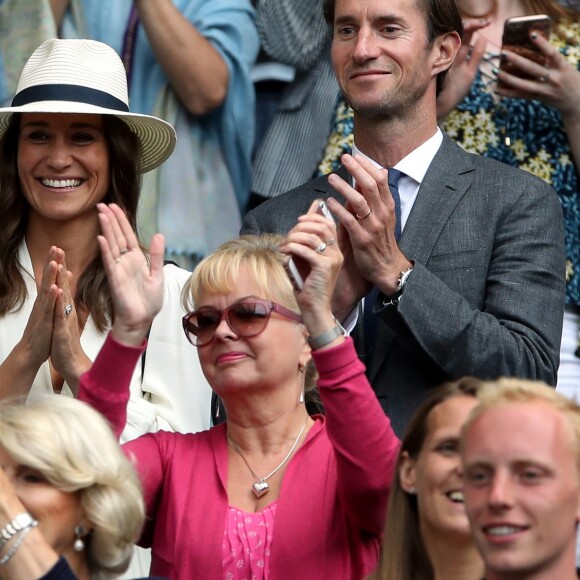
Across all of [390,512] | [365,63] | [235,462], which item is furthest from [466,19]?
[390,512]

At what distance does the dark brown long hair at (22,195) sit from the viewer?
4.80 metres

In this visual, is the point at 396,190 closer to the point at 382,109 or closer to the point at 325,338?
the point at 382,109

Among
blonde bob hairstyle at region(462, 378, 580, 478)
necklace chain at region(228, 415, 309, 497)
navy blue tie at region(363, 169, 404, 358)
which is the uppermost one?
blonde bob hairstyle at region(462, 378, 580, 478)

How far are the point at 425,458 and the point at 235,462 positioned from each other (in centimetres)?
73

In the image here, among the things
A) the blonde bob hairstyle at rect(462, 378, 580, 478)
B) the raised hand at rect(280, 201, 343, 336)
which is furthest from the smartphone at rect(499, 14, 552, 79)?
the blonde bob hairstyle at rect(462, 378, 580, 478)

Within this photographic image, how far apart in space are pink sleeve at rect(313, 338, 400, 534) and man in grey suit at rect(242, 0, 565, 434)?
572mm

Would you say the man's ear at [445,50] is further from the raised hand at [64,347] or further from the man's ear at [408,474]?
the man's ear at [408,474]

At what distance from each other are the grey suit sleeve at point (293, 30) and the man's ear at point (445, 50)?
3.24ft

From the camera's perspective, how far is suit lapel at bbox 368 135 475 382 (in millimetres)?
4551

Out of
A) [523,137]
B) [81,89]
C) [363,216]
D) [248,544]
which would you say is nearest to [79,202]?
[81,89]

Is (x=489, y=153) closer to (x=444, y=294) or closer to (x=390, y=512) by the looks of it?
(x=444, y=294)

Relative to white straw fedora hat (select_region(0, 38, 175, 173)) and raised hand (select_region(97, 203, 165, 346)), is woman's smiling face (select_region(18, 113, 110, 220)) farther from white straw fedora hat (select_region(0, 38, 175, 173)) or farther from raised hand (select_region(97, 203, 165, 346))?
raised hand (select_region(97, 203, 165, 346))

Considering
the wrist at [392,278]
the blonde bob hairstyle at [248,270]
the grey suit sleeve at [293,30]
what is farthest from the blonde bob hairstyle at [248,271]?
the grey suit sleeve at [293,30]

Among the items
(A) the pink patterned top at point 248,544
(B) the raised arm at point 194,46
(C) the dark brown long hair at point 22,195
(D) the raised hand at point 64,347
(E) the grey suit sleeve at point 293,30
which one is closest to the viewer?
(A) the pink patterned top at point 248,544
